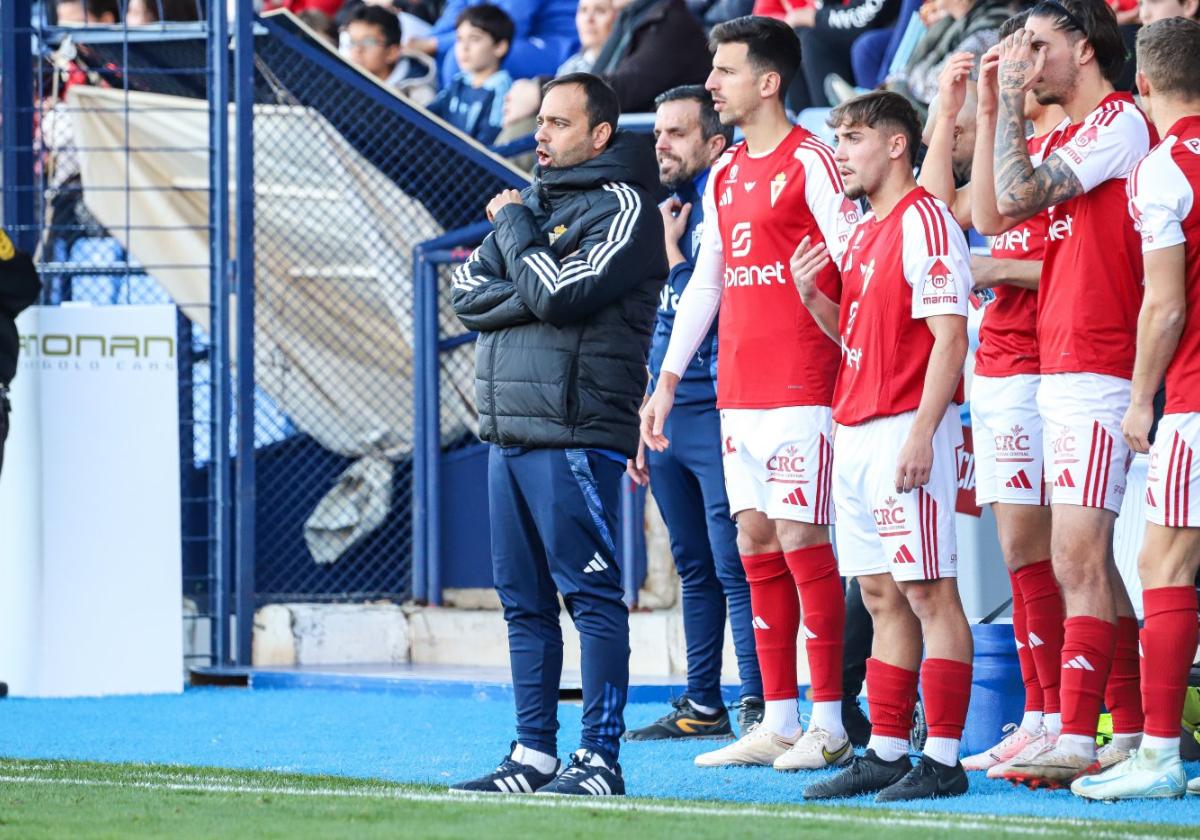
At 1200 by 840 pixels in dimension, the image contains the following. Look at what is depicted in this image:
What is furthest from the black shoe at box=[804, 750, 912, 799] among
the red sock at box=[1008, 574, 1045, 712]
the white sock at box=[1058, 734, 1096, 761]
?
the red sock at box=[1008, 574, 1045, 712]

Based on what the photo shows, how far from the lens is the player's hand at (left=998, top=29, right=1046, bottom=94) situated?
16.4ft

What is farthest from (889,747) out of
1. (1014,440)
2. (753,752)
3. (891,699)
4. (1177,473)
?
(1177,473)

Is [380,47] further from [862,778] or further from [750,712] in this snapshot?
[862,778]

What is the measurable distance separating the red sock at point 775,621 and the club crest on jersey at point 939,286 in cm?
122

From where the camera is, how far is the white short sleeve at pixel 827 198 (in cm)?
552

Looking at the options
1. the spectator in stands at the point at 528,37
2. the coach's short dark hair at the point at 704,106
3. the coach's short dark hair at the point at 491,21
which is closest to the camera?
the coach's short dark hair at the point at 704,106

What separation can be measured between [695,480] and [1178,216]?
2.47m

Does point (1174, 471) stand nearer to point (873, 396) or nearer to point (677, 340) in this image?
point (873, 396)

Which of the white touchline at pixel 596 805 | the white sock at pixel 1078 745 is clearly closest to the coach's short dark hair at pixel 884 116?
the white sock at pixel 1078 745

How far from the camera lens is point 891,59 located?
32.5 feet

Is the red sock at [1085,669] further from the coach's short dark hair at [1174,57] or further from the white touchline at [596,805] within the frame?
the coach's short dark hair at [1174,57]

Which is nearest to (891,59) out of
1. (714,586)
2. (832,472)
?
(714,586)

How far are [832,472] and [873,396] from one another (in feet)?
1.29

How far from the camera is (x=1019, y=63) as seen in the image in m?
5.00
